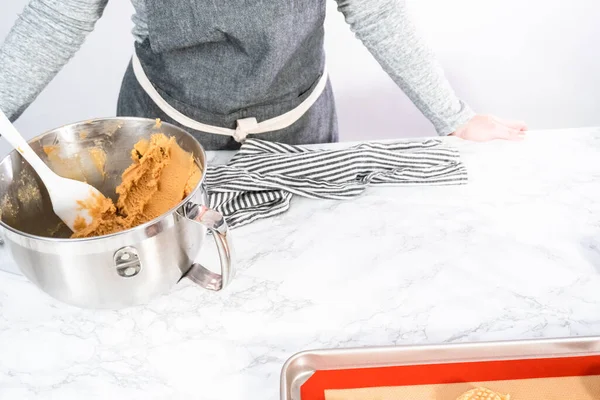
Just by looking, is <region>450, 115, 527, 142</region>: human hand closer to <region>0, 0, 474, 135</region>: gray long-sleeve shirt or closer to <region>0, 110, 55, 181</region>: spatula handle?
<region>0, 0, 474, 135</region>: gray long-sleeve shirt

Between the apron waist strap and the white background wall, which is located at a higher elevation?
the apron waist strap

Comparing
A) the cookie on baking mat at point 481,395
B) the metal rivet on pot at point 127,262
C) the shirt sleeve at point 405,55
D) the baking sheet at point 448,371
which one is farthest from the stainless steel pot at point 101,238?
the shirt sleeve at point 405,55

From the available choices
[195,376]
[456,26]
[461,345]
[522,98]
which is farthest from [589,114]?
[195,376]

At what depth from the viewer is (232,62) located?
0.90 meters

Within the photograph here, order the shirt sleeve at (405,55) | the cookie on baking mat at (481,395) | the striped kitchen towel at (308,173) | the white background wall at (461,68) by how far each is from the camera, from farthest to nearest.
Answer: the white background wall at (461,68), the shirt sleeve at (405,55), the striped kitchen towel at (308,173), the cookie on baking mat at (481,395)

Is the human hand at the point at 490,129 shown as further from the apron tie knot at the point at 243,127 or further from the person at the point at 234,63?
the apron tie knot at the point at 243,127

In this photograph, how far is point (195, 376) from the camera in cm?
61

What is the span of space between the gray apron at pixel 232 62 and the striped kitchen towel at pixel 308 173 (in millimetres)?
92

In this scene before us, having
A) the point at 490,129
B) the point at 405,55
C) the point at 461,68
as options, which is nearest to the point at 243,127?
the point at 405,55

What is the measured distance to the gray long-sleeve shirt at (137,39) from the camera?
86 centimetres

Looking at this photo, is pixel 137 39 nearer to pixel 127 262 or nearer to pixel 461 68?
pixel 127 262

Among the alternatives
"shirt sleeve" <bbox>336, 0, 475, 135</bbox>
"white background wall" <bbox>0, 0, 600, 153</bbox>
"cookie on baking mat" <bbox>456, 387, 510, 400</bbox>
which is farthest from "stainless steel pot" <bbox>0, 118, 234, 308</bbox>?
"white background wall" <bbox>0, 0, 600, 153</bbox>

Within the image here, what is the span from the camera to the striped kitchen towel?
834 mm

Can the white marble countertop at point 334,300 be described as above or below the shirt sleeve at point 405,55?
below
